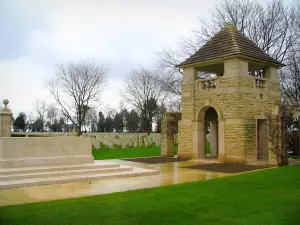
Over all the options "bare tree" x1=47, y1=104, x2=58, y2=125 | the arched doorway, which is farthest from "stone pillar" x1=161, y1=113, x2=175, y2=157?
"bare tree" x1=47, y1=104, x2=58, y2=125

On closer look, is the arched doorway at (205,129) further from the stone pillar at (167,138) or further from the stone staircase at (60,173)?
the stone staircase at (60,173)

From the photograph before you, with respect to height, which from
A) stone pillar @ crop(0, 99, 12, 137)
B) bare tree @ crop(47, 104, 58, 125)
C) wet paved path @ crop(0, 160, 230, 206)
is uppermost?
bare tree @ crop(47, 104, 58, 125)

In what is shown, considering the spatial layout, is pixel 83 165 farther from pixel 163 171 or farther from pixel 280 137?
pixel 280 137

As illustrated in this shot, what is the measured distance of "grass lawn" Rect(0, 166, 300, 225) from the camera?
20.3 ft

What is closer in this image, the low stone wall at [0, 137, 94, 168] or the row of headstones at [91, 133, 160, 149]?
the low stone wall at [0, 137, 94, 168]

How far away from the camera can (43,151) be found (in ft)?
40.4

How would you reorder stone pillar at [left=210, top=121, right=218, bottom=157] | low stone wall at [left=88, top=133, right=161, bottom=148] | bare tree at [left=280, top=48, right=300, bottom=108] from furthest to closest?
low stone wall at [left=88, top=133, right=161, bottom=148], bare tree at [left=280, top=48, right=300, bottom=108], stone pillar at [left=210, top=121, right=218, bottom=157]

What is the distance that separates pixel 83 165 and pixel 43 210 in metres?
5.86

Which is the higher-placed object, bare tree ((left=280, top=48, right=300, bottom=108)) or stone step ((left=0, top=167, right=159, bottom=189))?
bare tree ((left=280, top=48, right=300, bottom=108))

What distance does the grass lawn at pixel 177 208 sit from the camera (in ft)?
20.3

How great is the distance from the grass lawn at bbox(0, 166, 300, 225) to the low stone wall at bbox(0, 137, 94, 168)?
4.46 m

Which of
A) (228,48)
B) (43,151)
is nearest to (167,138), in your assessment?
(228,48)

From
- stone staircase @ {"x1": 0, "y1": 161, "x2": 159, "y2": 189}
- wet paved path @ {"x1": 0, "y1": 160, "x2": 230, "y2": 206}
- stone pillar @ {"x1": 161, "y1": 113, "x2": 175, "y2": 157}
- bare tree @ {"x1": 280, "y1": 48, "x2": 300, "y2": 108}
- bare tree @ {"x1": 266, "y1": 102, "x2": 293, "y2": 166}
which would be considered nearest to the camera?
wet paved path @ {"x1": 0, "y1": 160, "x2": 230, "y2": 206}

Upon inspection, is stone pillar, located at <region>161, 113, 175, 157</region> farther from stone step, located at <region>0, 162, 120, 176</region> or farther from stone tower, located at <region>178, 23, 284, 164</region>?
stone step, located at <region>0, 162, 120, 176</region>
